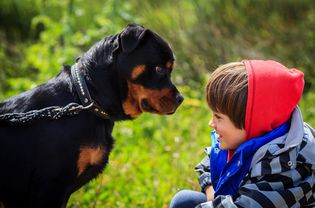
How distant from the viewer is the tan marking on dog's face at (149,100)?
11.7 feet

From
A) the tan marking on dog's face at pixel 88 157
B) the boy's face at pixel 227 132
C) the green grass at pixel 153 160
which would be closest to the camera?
the boy's face at pixel 227 132

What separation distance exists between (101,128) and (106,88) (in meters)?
0.28

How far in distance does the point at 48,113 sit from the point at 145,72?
764 mm

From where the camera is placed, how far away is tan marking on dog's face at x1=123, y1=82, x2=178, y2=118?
3.58 m

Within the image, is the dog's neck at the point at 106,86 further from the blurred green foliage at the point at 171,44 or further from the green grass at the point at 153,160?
the blurred green foliage at the point at 171,44

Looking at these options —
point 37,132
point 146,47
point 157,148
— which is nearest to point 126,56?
point 146,47

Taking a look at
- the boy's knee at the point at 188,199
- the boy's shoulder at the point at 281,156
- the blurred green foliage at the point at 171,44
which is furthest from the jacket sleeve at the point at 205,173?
the blurred green foliage at the point at 171,44

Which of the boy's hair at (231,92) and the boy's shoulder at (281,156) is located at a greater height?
the boy's hair at (231,92)

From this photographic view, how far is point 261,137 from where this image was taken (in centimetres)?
271

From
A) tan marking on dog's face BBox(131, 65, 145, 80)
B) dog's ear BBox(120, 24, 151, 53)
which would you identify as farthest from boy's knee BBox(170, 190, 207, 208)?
dog's ear BBox(120, 24, 151, 53)

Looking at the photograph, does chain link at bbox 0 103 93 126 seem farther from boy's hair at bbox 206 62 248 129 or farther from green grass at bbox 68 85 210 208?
green grass at bbox 68 85 210 208

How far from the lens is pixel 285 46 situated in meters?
7.78

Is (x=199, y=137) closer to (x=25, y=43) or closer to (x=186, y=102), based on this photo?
(x=186, y=102)

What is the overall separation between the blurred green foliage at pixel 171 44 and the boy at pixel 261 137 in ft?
5.59
